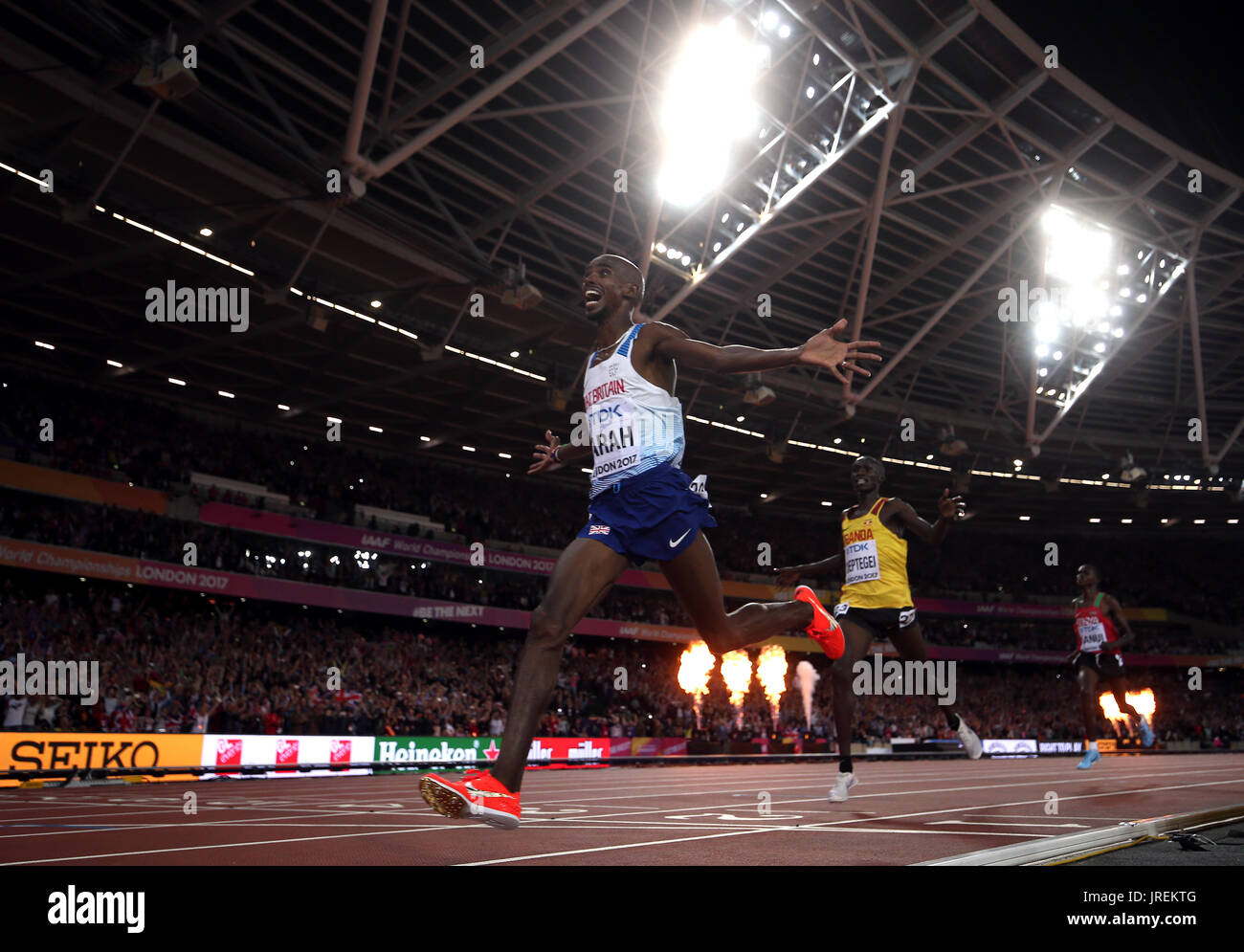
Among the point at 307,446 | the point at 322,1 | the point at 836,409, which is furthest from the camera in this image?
the point at 307,446

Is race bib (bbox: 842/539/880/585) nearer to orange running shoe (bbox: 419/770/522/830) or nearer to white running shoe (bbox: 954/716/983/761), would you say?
white running shoe (bbox: 954/716/983/761)

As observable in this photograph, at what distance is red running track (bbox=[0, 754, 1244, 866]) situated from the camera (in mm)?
3959

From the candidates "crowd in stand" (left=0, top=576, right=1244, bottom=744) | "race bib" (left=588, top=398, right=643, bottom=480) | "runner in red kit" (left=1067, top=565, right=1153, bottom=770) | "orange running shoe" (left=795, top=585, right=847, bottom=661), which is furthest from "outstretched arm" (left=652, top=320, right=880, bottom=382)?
"crowd in stand" (left=0, top=576, right=1244, bottom=744)

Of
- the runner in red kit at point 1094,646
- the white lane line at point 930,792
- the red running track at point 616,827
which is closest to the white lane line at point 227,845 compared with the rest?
the red running track at point 616,827

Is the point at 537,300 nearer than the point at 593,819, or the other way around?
the point at 593,819

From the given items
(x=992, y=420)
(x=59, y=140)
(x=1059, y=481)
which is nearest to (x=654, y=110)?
(x=59, y=140)

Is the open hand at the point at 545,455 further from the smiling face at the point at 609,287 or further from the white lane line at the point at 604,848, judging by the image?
the white lane line at the point at 604,848

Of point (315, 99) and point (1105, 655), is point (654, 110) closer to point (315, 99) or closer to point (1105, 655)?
point (315, 99)

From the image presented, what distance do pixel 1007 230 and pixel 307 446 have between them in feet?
77.3

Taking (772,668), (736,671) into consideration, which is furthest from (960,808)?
(772,668)

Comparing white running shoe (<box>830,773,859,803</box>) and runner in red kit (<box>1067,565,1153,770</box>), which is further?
runner in red kit (<box>1067,565,1153,770</box>)

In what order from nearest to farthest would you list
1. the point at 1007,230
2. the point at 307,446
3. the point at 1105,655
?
the point at 1105,655 → the point at 1007,230 → the point at 307,446

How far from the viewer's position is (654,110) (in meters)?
20.7

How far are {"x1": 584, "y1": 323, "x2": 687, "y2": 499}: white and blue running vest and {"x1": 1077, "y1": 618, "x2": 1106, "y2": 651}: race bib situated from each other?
10.00 metres
